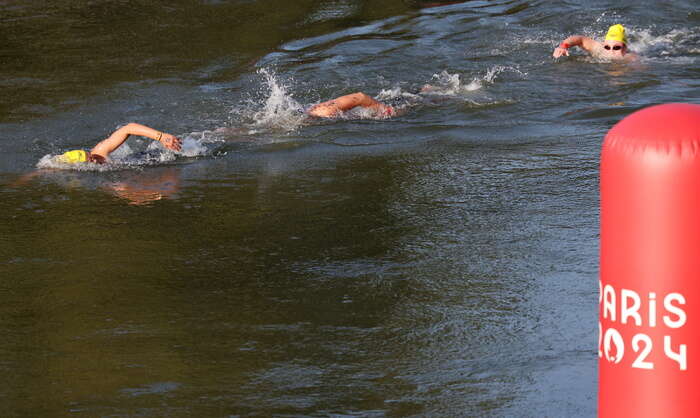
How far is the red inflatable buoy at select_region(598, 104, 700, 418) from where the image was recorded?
154 inches

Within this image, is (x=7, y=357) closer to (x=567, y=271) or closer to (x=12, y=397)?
(x=12, y=397)

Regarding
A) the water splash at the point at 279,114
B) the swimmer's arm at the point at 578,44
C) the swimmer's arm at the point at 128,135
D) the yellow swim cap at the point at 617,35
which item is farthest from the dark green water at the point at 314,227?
the yellow swim cap at the point at 617,35

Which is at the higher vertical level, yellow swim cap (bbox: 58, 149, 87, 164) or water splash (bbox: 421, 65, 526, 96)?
water splash (bbox: 421, 65, 526, 96)

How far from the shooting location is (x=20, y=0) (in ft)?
74.7

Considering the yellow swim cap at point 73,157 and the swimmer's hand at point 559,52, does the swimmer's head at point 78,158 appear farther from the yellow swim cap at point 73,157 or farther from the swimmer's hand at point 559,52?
the swimmer's hand at point 559,52

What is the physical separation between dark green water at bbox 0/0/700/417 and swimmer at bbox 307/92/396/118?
274 mm

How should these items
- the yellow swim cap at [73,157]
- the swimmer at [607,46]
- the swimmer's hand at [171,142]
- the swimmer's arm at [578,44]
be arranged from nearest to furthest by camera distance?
the swimmer's hand at [171,142] → the yellow swim cap at [73,157] → the swimmer's arm at [578,44] → the swimmer at [607,46]

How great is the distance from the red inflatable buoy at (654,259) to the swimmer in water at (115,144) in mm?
7464

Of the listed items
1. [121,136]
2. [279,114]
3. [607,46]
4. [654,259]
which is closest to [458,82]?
[607,46]

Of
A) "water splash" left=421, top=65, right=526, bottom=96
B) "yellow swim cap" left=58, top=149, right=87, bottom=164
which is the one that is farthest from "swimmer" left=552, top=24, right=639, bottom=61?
"yellow swim cap" left=58, top=149, right=87, bottom=164

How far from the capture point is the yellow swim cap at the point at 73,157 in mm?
11320

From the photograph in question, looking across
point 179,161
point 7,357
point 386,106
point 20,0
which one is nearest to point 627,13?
point 386,106

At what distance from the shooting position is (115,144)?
11500 mm

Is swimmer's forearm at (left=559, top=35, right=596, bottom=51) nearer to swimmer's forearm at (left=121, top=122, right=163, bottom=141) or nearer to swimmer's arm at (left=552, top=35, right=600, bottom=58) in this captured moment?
swimmer's arm at (left=552, top=35, right=600, bottom=58)
